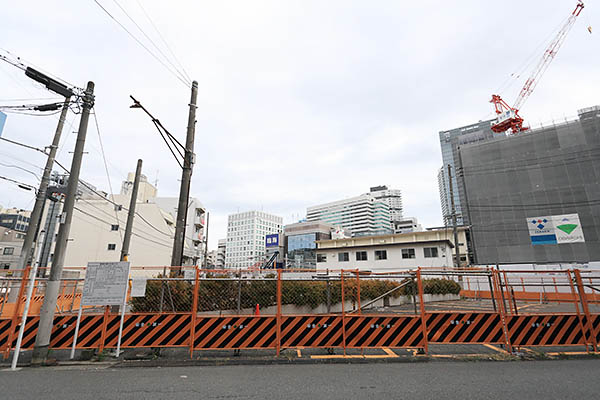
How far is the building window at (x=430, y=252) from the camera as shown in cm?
3462

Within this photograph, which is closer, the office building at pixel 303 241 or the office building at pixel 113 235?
the office building at pixel 113 235

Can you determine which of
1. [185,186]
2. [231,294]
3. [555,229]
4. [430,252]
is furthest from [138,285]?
[555,229]

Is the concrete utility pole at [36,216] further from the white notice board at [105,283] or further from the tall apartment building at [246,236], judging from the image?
the tall apartment building at [246,236]

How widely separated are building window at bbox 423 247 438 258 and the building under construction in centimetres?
A: 559

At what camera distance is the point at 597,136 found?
32.5 m

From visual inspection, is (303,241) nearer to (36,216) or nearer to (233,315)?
(36,216)

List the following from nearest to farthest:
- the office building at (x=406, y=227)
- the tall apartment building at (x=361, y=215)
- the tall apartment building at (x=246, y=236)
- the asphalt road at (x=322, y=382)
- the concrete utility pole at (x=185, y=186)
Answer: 1. the asphalt road at (x=322, y=382)
2. the concrete utility pole at (x=185, y=186)
3. the office building at (x=406, y=227)
4. the tall apartment building at (x=246, y=236)
5. the tall apartment building at (x=361, y=215)

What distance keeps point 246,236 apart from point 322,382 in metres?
151

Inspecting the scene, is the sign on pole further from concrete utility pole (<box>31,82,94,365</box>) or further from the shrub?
Answer: concrete utility pole (<box>31,82,94,365</box>)

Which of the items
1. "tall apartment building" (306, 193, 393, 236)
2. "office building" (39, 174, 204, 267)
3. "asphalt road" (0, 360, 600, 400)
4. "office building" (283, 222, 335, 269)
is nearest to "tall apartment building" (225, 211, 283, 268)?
"office building" (283, 222, 335, 269)

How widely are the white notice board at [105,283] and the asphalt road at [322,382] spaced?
1479 mm

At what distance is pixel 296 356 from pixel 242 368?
1.42 metres

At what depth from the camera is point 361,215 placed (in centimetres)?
Result: 16438

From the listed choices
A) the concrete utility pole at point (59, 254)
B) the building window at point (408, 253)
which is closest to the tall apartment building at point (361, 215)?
the building window at point (408, 253)
